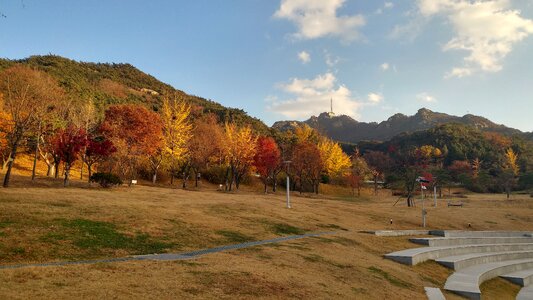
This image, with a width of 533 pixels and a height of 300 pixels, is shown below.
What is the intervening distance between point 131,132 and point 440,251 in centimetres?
3692

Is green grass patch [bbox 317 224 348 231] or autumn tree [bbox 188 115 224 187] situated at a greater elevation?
autumn tree [bbox 188 115 224 187]

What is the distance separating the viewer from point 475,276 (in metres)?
16.7

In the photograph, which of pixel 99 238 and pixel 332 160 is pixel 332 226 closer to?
pixel 99 238

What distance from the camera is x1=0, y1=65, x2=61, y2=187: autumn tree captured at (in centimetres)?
3020

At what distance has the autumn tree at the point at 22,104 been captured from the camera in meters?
30.2

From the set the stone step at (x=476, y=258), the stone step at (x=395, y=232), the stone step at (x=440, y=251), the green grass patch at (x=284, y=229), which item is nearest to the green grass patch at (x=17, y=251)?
the green grass patch at (x=284, y=229)

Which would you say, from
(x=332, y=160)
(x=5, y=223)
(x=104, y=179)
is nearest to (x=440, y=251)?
(x=5, y=223)

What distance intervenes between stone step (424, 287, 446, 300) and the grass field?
27cm

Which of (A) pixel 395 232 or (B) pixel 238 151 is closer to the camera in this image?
(A) pixel 395 232

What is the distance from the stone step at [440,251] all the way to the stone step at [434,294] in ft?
12.9

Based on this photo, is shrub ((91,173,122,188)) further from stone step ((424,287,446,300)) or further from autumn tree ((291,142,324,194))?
autumn tree ((291,142,324,194))

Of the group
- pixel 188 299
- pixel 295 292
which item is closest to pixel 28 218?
pixel 188 299

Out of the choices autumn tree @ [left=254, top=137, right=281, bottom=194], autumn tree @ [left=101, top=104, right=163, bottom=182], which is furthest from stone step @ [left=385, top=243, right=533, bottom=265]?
autumn tree @ [left=254, top=137, right=281, bottom=194]

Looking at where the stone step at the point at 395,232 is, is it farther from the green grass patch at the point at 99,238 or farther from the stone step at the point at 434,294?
the green grass patch at the point at 99,238
